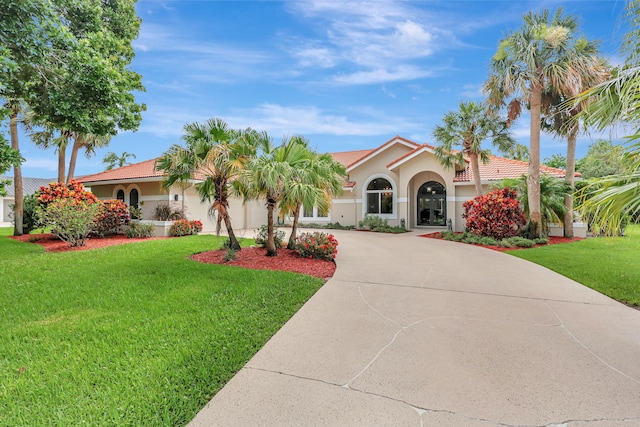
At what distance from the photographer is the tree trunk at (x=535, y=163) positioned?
44.4ft

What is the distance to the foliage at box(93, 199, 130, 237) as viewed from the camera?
15703 millimetres

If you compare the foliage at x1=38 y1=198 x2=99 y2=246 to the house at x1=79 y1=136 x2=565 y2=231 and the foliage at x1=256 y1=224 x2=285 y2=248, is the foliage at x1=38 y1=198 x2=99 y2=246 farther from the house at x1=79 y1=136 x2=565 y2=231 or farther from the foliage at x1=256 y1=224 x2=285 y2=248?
the foliage at x1=256 y1=224 x2=285 y2=248

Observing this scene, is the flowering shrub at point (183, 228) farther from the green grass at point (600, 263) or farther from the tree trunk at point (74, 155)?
the green grass at point (600, 263)

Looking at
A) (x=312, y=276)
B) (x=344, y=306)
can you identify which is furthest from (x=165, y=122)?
(x=344, y=306)

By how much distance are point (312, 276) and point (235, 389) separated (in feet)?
15.0

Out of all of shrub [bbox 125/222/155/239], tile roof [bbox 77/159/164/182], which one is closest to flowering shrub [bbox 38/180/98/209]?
shrub [bbox 125/222/155/239]

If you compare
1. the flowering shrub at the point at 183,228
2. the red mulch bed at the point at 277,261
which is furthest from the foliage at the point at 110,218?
the red mulch bed at the point at 277,261

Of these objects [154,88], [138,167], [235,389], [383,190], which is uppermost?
[154,88]

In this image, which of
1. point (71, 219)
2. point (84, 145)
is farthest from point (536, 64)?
point (84, 145)

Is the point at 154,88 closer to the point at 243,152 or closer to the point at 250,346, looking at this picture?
the point at 243,152

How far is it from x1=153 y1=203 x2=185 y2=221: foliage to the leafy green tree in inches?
1941

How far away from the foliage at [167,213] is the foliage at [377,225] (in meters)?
11.2

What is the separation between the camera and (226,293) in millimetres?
6449

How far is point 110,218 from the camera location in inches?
642
